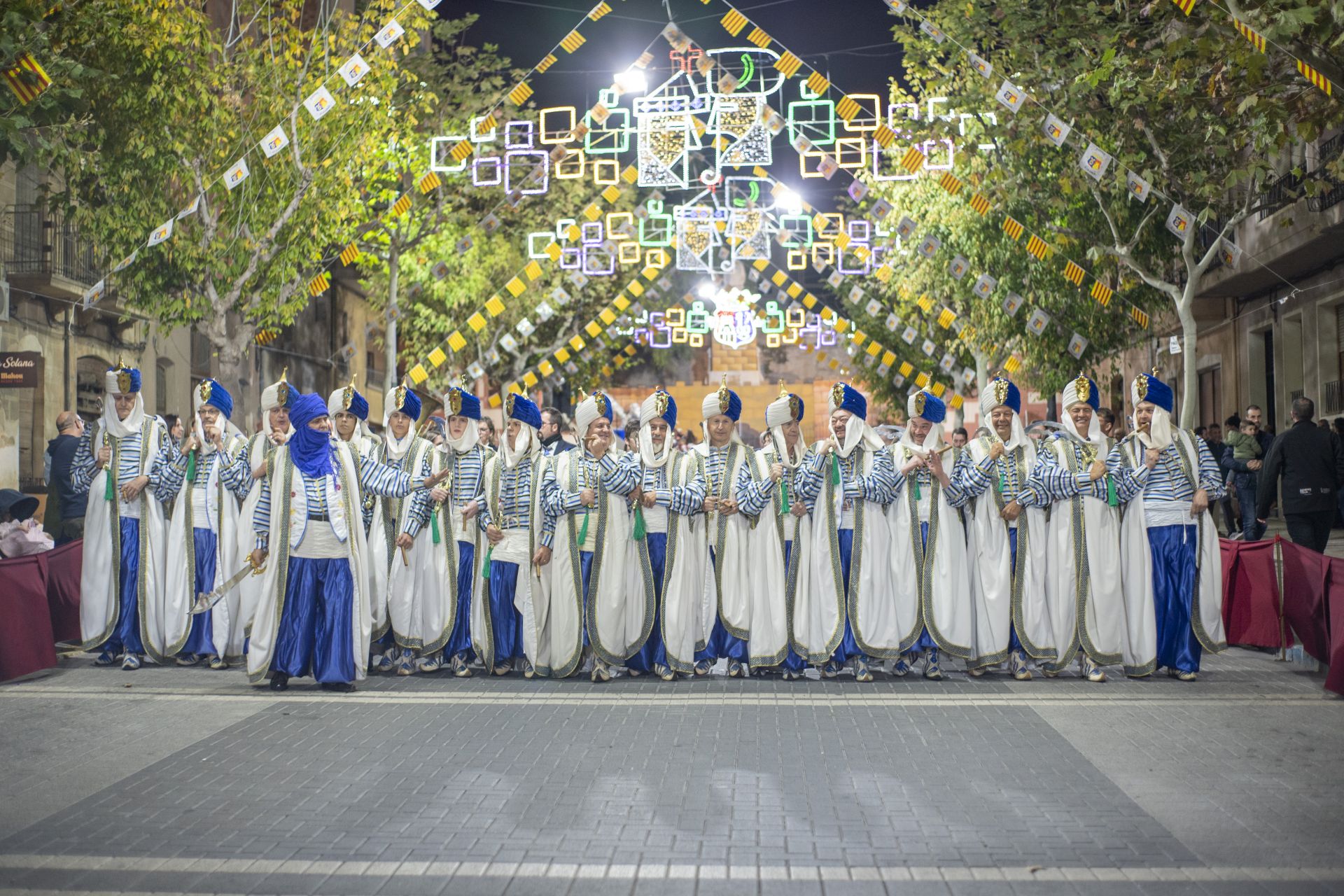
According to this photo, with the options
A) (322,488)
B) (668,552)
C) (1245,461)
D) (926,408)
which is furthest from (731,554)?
(1245,461)

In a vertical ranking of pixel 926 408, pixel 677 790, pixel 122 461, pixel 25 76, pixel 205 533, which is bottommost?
pixel 677 790

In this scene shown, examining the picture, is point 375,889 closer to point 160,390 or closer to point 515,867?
point 515,867

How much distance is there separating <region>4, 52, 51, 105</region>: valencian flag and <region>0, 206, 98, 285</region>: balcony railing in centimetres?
1258

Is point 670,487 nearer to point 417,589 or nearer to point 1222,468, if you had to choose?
point 417,589

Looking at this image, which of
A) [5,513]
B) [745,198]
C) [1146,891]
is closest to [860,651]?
[1146,891]

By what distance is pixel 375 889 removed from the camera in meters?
5.09

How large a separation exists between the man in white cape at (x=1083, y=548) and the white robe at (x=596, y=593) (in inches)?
122

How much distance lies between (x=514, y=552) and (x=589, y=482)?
2.69ft

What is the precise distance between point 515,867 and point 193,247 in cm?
1642

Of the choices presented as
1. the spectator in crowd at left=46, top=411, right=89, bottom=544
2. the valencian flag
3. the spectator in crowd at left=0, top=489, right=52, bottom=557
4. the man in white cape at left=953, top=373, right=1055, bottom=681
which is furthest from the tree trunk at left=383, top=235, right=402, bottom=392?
the man in white cape at left=953, top=373, right=1055, bottom=681

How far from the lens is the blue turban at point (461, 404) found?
11094 mm

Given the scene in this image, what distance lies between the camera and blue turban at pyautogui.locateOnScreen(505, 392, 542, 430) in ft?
36.0

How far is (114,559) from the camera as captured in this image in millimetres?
11383

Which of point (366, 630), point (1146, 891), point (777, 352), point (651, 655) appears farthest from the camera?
point (777, 352)
